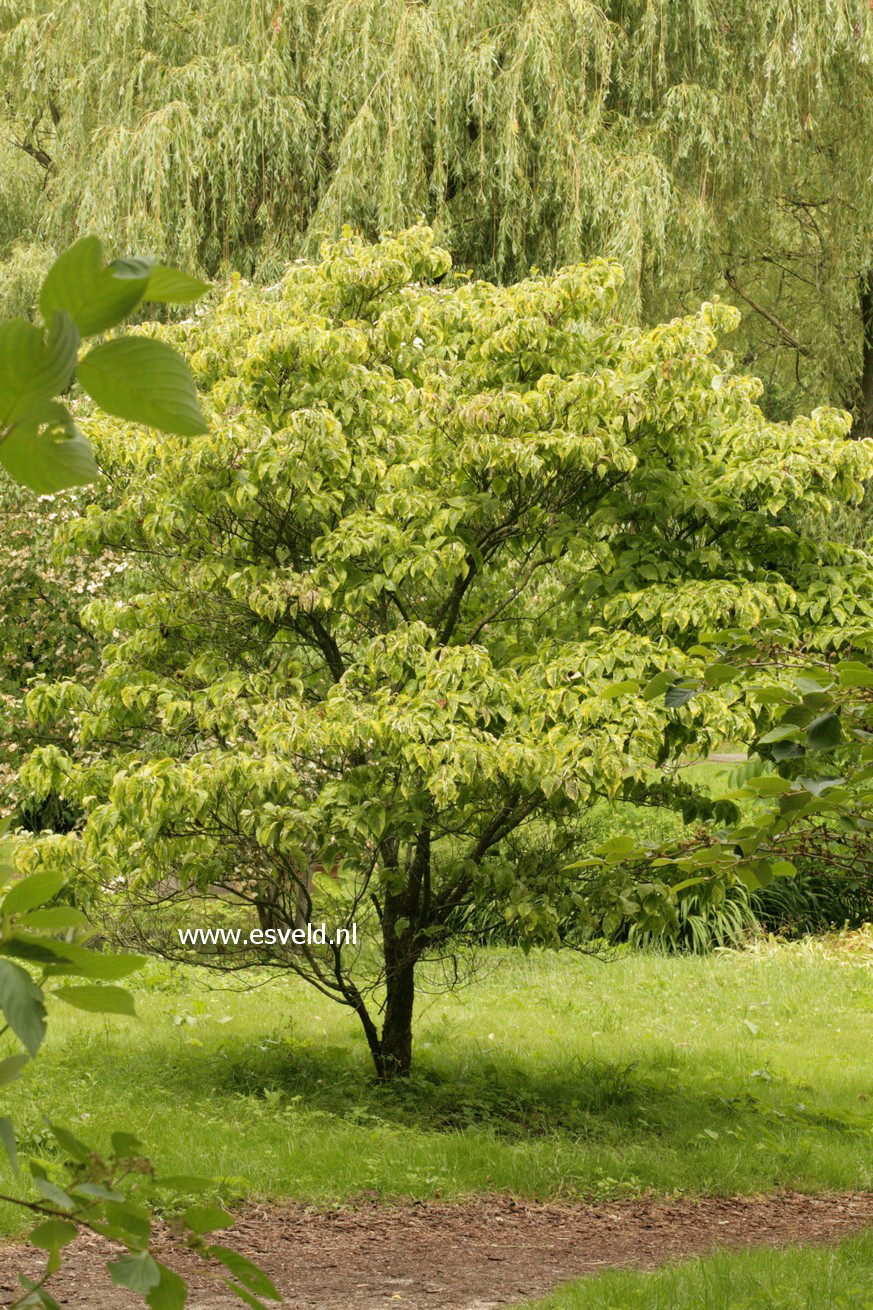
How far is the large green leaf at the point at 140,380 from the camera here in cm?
46

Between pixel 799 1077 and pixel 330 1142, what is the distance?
132 inches

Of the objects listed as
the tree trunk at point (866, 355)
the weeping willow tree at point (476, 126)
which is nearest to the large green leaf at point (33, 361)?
the weeping willow tree at point (476, 126)

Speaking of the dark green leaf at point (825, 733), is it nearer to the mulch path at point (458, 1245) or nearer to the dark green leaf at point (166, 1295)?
the dark green leaf at point (166, 1295)

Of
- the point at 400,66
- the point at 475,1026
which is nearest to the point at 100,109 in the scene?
the point at 400,66

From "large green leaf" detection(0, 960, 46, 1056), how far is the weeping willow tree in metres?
8.44

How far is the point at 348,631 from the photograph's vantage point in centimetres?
684

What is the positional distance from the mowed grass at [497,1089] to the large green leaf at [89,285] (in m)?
5.12

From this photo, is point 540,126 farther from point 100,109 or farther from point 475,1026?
point 475,1026

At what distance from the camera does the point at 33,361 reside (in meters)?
0.44

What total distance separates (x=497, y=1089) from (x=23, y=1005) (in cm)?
711

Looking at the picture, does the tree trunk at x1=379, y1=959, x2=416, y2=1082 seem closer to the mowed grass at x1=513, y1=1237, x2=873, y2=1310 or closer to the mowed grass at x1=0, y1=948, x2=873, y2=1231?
the mowed grass at x1=0, y1=948, x2=873, y2=1231

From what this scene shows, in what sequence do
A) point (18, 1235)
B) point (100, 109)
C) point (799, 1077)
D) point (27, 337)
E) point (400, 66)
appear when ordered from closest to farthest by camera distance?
point (27, 337), point (18, 1235), point (799, 1077), point (400, 66), point (100, 109)

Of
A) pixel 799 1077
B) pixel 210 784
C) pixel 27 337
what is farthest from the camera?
pixel 799 1077

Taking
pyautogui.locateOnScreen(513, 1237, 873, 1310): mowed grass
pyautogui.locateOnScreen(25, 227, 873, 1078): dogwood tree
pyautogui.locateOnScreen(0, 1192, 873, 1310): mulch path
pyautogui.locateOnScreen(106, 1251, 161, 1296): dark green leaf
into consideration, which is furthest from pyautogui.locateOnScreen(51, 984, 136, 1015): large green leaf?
pyautogui.locateOnScreen(25, 227, 873, 1078): dogwood tree
